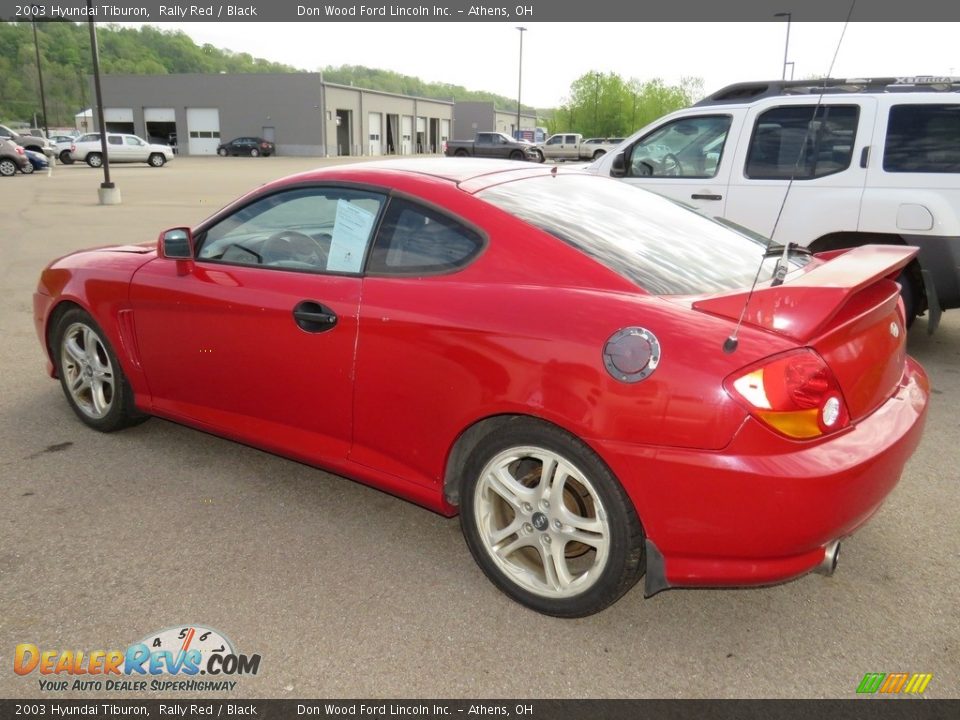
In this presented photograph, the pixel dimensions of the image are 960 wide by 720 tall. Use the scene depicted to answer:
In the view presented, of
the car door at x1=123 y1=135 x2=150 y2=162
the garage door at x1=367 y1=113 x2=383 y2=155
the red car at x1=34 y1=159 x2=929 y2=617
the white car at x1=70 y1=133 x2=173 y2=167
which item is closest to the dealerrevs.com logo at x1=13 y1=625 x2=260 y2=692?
the red car at x1=34 y1=159 x2=929 y2=617

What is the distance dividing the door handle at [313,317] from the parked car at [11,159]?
108ft

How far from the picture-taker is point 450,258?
2.91 m

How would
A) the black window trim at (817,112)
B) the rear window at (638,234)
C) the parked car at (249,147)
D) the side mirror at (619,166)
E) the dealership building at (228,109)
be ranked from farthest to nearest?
the dealership building at (228,109) < the parked car at (249,147) < the side mirror at (619,166) < the black window trim at (817,112) < the rear window at (638,234)

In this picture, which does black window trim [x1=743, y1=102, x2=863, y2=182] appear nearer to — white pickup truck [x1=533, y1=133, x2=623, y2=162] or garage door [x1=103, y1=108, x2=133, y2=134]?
→ white pickup truck [x1=533, y1=133, x2=623, y2=162]

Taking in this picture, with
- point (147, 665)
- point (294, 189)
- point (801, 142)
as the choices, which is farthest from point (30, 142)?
point (147, 665)

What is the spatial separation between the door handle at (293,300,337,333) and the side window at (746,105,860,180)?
451cm

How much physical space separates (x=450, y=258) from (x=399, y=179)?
1.60ft

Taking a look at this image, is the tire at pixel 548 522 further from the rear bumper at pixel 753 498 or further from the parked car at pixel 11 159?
the parked car at pixel 11 159

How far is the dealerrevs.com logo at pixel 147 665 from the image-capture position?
2.39 meters

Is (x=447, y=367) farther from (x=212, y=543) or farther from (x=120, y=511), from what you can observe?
(x=120, y=511)

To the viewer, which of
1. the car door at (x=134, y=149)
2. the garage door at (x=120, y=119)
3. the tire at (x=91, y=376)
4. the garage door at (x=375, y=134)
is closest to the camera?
the tire at (x=91, y=376)

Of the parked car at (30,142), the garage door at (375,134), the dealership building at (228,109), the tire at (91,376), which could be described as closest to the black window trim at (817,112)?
the tire at (91,376)

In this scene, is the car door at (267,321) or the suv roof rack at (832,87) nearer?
the car door at (267,321)
